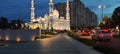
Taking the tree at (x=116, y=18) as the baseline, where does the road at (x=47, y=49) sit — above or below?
below

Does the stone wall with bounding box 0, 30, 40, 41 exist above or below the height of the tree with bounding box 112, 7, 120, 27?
below

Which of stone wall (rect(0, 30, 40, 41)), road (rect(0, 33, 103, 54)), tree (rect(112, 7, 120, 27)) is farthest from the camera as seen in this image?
tree (rect(112, 7, 120, 27))

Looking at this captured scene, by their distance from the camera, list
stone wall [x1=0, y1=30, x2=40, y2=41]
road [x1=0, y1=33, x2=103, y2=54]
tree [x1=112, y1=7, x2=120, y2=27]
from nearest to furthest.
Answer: road [x1=0, y1=33, x2=103, y2=54] → stone wall [x1=0, y1=30, x2=40, y2=41] → tree [x1=112, y1=7, x2=120, y2=27]

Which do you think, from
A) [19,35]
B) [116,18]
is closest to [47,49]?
[19,35]

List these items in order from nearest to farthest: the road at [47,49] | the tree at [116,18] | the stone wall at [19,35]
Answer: the road at [47,49], the stone wall at [19,35], the tree at [116,18]

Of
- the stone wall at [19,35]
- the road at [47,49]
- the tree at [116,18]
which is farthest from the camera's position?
the tree at [116,18]

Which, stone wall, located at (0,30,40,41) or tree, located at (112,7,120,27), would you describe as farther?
tree, located at (112,7,120,27)

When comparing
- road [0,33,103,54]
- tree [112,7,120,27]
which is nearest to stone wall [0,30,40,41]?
tree [112,7,120,27]

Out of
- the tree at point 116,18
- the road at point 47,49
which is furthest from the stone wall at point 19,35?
the road at point 47,49

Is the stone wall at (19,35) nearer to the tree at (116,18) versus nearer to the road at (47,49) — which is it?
the tree at (116,18)

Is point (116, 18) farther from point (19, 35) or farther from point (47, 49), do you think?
point (47, 49)

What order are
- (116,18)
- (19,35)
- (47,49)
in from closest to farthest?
(47,49) → (19,35) → (116,18)

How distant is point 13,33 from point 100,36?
4094 cm

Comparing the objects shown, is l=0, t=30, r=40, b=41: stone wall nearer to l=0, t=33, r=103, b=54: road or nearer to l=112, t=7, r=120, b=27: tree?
l=112, t=7, r=120, b=27: tree
